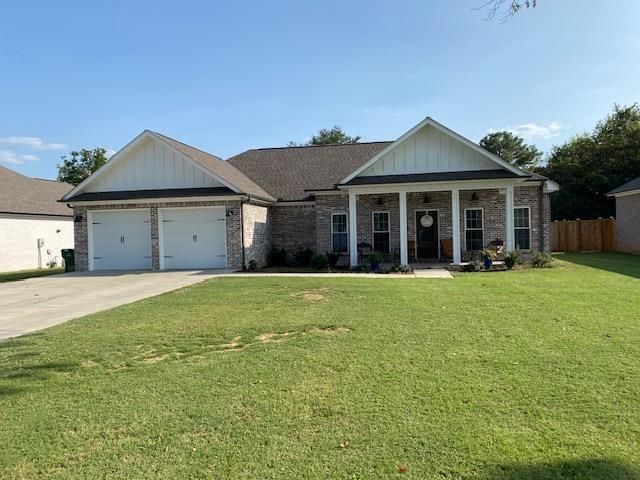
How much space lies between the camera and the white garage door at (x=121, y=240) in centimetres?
1842

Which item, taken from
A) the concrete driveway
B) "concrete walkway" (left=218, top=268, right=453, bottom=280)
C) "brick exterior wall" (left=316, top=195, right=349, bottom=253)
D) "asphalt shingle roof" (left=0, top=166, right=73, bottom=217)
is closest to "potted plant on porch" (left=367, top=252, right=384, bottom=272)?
"concrete walkway" (left=218, top=268, right=453, bottom=280)

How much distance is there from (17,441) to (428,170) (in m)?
15.3

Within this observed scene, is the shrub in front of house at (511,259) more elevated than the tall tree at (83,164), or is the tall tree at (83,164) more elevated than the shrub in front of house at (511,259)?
the tall tree at (83,164)

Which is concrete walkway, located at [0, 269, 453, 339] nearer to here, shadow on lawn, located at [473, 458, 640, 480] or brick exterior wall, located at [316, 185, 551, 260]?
brick exterior wall, located at [316, 185, 551, 260]

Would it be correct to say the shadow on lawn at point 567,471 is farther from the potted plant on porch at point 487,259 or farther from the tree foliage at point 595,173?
the tree foliage at point 595,173

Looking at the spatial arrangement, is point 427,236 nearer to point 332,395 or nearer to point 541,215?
point 541,215

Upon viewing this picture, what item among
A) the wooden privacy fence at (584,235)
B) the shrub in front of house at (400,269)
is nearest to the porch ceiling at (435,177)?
the shrub in front of house at (400,269)

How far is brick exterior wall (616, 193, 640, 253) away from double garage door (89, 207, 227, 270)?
66.7ft

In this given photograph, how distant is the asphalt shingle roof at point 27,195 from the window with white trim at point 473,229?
70.1 ft

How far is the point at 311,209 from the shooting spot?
20.1 meters

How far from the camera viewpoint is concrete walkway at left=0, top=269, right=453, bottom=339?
29.7 feet

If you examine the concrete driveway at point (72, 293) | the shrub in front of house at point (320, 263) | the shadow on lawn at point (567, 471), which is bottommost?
the shadow on lawn at point (567, 471)

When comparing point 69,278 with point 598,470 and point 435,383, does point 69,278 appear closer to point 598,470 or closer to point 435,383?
point 435,383

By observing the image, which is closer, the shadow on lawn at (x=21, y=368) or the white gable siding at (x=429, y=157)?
the shadow on lawn at (x=21, y=368)
